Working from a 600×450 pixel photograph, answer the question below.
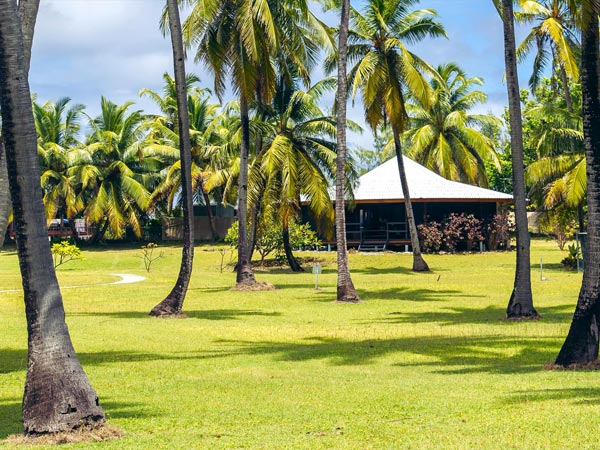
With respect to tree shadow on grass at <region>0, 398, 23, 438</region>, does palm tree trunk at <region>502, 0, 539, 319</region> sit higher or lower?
higher

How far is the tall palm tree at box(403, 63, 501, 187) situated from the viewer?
51.8 metres

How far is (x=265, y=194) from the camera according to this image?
34.2m

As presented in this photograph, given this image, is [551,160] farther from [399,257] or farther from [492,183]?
[492,183]

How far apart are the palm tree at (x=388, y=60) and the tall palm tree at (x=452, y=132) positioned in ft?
52.5

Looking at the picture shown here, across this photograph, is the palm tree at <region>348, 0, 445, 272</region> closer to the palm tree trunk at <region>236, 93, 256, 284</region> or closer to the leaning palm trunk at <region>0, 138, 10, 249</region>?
the palm tree trunk at <region>236, 93, 256, 284</region>

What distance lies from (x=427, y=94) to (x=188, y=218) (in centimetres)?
1371

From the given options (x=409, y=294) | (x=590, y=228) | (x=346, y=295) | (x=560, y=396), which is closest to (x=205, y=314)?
(x=346, y=295)

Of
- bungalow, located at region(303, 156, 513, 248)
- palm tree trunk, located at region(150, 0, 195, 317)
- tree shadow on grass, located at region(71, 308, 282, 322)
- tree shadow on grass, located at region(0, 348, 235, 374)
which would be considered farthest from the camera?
bungalow, located at region(303, 156, 513, 248)

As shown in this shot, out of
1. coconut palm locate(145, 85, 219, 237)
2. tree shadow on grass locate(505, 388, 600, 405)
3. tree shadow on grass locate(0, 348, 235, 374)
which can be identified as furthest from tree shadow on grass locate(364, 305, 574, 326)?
coconut palm locate(145, 85, 219, 237)

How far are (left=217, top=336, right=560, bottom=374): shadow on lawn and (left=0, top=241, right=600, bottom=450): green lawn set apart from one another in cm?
4

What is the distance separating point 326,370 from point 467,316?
7.86 metres

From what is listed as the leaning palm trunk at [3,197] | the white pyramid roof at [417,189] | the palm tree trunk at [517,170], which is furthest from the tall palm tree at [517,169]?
the white pyramid roof at [417,189]

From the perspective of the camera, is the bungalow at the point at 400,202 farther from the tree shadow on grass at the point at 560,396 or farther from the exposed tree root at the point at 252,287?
the tree shadow on grass at the point at 560,396

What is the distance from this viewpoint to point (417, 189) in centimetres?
4741
